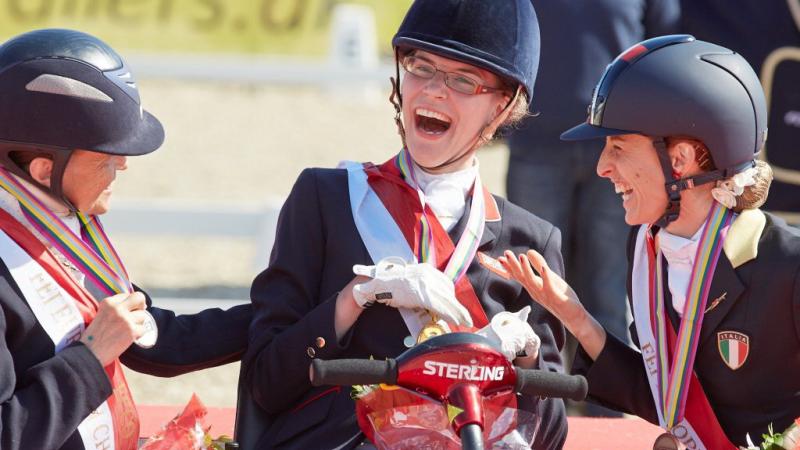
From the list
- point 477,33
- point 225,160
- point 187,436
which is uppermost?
point 477,33

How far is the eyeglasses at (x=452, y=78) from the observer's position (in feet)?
14.1

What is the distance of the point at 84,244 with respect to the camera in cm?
394

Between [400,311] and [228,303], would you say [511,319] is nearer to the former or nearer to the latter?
[400,311]

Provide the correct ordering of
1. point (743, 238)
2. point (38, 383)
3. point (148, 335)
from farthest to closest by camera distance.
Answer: point (743, 238), point (148, 335), point (38, 383)

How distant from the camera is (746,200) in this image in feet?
13.8

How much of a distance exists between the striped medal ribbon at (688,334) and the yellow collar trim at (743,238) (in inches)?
0.9

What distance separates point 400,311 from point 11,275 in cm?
109

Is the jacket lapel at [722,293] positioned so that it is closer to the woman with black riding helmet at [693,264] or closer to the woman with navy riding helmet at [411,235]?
the woman with black riding helmet at [693,264]

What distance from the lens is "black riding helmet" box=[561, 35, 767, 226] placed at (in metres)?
4.20

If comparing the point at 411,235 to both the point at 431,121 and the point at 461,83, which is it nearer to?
the point at 431,121

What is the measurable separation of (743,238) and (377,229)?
1.06 meters

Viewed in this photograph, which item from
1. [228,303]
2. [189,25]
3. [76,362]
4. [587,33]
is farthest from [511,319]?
[189,25]

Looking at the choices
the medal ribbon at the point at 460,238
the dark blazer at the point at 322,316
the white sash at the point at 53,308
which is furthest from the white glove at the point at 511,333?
the white sash at the point at 53,308

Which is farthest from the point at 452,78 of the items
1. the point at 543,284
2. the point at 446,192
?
the point at 543,284
